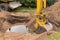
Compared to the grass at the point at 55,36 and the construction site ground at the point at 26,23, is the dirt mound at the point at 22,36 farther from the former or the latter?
the grass at the point at 55,36

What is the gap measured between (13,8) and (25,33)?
3.48 metres

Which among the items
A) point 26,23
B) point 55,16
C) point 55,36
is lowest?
point 55,36

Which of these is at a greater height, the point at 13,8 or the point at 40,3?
the point at 40,3

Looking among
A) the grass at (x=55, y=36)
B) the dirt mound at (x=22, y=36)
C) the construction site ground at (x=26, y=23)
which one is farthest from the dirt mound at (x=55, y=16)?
the dirt mound at (x=22, y=36)

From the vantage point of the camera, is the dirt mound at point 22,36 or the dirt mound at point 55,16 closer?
the dirt mound at point 22,36

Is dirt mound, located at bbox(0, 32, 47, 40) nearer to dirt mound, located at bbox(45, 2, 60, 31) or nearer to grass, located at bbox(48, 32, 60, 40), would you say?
grass, located at bbox(48, 32, 60, 40)

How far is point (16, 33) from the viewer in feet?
21.3

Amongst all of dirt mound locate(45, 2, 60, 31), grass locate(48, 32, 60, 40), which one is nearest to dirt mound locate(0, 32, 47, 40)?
grass locate(48, 32, 60, 40)

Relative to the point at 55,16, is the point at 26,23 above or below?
below

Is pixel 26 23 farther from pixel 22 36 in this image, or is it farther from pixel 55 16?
pixel 22 36

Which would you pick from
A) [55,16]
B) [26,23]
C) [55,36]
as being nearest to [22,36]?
[55,36]

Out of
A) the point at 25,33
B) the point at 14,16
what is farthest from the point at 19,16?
the point at 25,33

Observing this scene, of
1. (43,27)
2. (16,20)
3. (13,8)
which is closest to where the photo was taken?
(43,27)

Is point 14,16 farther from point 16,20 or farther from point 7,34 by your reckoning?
point 7,34
